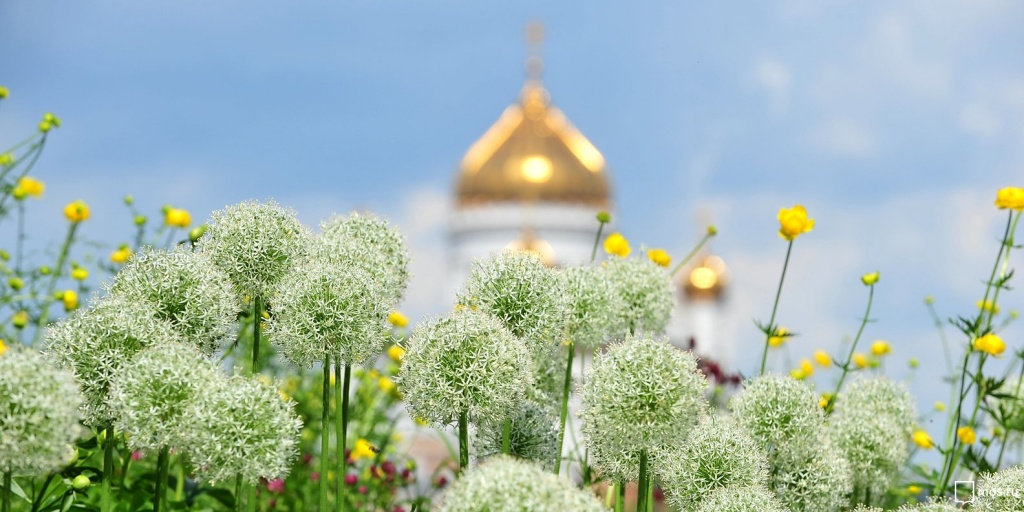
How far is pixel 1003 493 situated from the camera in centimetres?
411

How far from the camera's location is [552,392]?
513cm

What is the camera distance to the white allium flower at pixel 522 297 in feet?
13.9

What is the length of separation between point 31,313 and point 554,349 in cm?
470

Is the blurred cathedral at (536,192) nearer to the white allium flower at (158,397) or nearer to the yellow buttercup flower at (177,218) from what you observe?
the yellow buttercup flower at (177,218)

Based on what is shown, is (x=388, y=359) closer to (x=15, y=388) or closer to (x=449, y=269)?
(x=15, y=388)

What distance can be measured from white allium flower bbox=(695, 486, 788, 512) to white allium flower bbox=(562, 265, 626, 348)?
1089 millimetres

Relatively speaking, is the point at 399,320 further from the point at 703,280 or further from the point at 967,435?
the point at 703,280

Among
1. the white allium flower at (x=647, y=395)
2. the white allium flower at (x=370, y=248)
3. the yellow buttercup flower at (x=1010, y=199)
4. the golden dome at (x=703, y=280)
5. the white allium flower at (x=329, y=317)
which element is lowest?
the white allium flower at (x=647, y=395)

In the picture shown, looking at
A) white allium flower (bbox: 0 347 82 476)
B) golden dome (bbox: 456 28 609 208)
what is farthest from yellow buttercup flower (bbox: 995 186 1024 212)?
golden dome (bbox: 456 28 609 208)

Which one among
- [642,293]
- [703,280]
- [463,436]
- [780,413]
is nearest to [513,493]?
[463,436]

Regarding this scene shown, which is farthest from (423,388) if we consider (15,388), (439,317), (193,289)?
(15,388)

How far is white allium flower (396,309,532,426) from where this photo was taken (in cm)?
379

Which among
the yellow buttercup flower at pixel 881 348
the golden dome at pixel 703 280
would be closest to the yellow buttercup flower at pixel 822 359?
the yellow buttercup flower at pixel 881 348

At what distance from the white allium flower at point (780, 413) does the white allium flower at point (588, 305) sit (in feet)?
2.21
